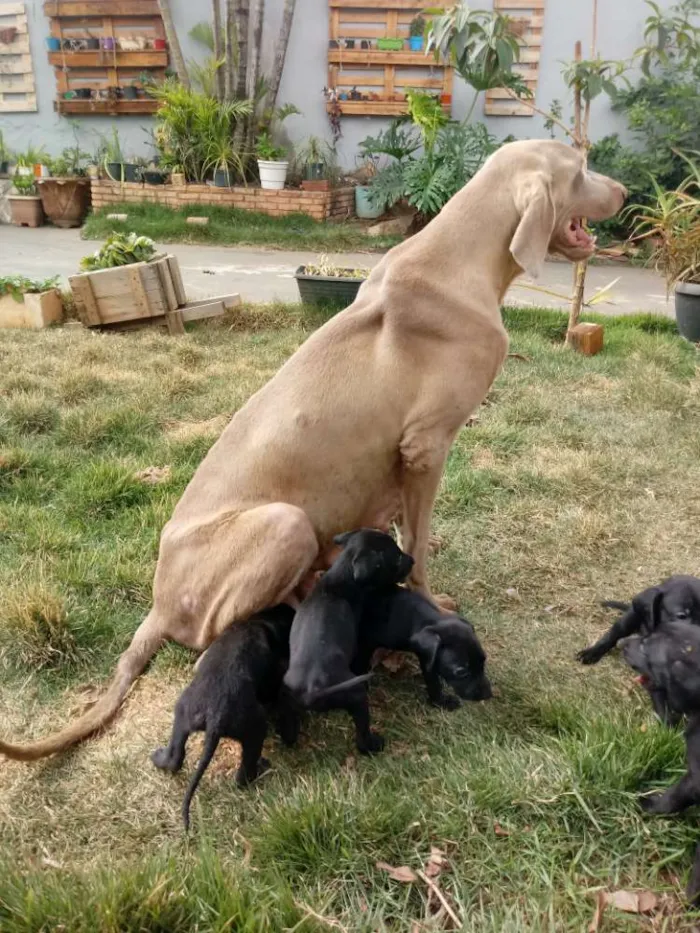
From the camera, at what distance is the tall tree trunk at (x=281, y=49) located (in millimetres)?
12039

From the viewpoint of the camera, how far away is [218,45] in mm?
12414

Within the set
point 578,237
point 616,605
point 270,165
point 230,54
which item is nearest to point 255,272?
point 270,165

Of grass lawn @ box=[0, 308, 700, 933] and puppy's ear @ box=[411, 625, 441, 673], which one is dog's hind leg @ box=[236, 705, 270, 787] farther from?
puppy's ear @ box=[411, 625, 441, 673]

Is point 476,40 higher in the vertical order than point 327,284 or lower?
higher

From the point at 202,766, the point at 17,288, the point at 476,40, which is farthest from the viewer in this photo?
the point at 17,288

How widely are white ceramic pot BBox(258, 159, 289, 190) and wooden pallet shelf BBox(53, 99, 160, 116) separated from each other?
277cm

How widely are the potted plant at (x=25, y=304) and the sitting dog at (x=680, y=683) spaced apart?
20.8 ft

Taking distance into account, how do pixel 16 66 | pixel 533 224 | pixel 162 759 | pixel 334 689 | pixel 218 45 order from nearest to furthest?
1. pixel 334 689
2. pixel 162 759
3. pixel 533 224
4. pixel 218 45
5. pixel 16 66

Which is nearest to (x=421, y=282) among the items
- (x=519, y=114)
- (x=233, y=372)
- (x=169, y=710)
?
(x=169, y=710)

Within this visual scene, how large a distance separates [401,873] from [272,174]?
11.9 metres

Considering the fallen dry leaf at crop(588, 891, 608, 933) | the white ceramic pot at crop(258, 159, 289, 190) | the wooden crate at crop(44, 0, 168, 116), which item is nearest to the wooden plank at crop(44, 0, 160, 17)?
the wooden crate at crop(44, 0, 168, 116)

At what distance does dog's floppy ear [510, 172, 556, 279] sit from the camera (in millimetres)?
2709

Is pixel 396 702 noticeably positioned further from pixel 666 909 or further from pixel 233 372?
pixel 233 372

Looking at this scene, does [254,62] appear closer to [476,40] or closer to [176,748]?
[476,40]
